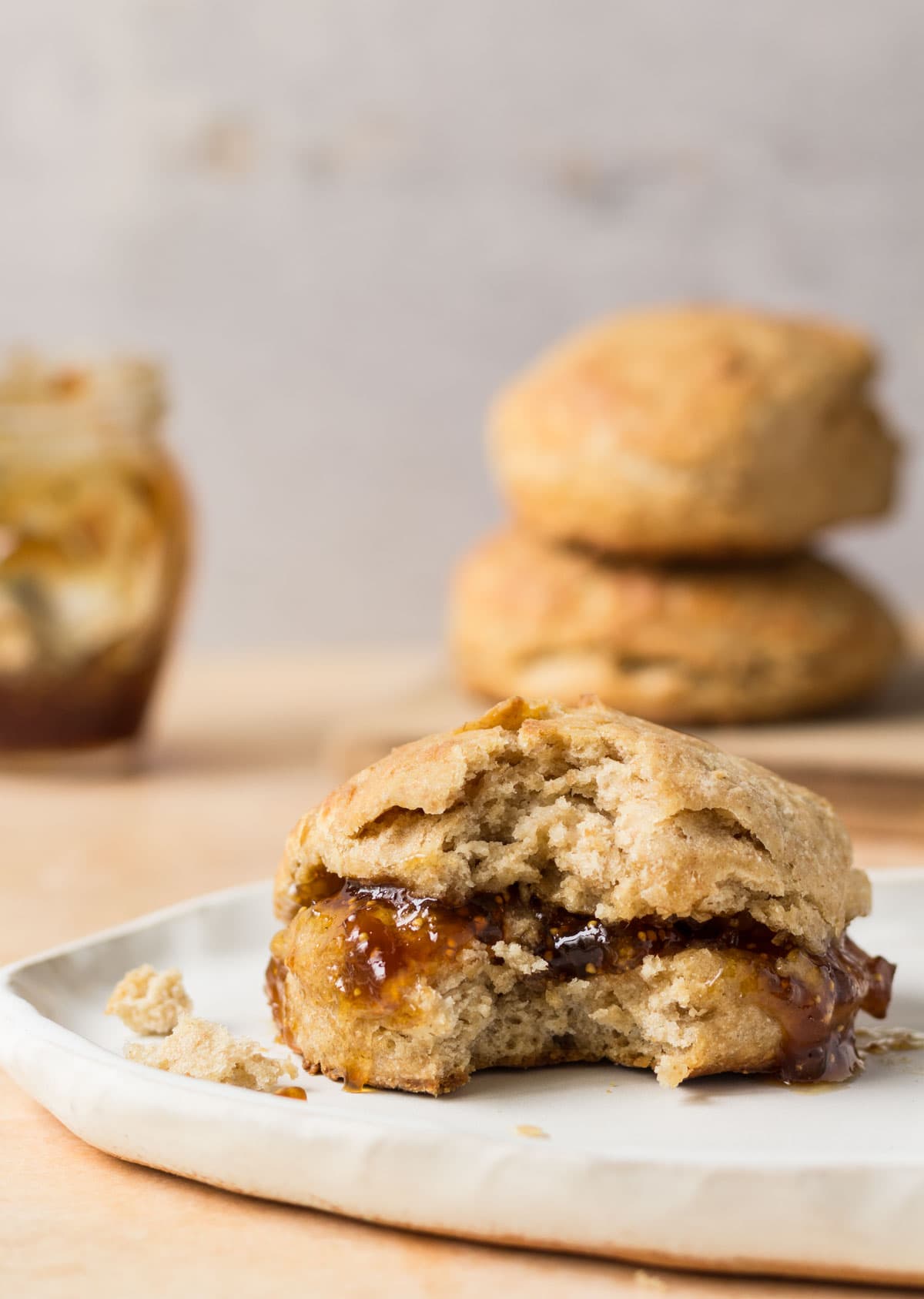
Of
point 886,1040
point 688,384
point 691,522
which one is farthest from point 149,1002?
point 688,384

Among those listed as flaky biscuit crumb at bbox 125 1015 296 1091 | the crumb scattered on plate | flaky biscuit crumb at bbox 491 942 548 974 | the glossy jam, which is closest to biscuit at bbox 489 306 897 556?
the glossy jam

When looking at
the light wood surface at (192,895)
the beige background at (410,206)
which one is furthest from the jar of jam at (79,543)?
the beige background at (410,206)

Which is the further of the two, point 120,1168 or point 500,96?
point 500,96

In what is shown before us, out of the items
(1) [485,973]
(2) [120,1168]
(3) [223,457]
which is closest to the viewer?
(2) [120,1168]

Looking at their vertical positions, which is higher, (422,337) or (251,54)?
(251,54)

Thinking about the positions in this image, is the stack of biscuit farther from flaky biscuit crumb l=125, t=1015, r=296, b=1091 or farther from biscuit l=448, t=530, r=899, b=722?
flaky biscuit crumb l=125, t=1015, r=296, b=1091

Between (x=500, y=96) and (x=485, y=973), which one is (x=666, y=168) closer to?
(x=500, y=96)

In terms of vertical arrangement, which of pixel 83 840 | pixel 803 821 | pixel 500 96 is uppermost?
pixel 500 96

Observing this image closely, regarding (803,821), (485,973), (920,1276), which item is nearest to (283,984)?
(485,973)
